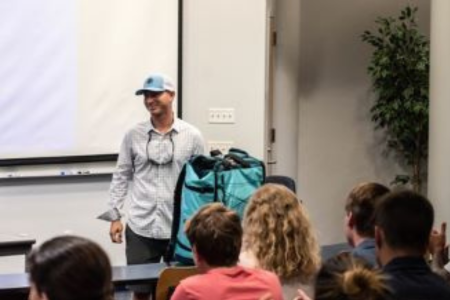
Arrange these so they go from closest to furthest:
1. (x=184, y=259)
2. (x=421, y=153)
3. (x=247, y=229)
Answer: (x=247, y=229) < (x=184, y=259) < (x=421, y=153)

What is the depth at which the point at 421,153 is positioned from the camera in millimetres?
6898

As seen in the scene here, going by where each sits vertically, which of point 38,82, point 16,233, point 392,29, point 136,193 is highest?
point 392,29

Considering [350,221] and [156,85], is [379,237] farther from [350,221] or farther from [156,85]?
[156,85]

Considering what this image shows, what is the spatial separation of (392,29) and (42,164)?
140 inches

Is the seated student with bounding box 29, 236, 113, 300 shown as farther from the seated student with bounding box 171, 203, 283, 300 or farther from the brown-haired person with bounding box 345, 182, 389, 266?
the brown-haired person with bounding box 345, 182, 389, 266

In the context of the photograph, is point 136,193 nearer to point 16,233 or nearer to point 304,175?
point 16,233

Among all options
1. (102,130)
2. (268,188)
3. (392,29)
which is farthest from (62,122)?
(392,29)

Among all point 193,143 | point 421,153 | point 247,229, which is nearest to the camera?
point 247,229

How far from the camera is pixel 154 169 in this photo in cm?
439

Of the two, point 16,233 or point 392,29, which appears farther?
point 392,29

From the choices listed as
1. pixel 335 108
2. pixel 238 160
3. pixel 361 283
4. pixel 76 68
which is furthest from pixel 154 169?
pixel 335 108

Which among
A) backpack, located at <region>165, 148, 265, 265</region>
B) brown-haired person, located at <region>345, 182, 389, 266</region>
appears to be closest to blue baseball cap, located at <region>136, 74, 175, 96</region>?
backpack, located at <region>165, 148, 265, 265</region>

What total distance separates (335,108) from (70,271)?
5856mm

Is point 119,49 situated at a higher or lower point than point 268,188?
higher
